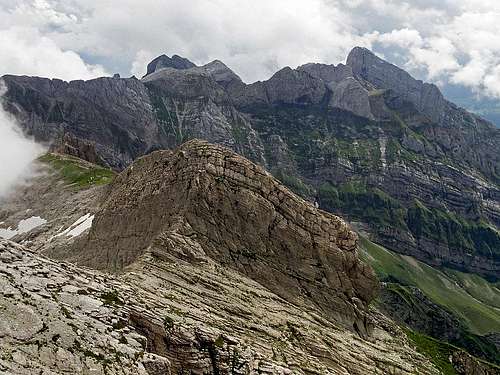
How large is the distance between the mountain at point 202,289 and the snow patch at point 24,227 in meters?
45.8

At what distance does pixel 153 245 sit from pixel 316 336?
2300cm

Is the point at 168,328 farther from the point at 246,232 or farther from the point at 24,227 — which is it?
the point at 24,227

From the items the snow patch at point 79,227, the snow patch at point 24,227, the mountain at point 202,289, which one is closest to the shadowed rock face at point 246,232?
the mountain at point 202,289

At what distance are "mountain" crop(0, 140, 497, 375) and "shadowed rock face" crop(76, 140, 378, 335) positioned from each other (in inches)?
7.7

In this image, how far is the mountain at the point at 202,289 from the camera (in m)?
39.6

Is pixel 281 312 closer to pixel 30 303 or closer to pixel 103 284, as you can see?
pixel 103 284

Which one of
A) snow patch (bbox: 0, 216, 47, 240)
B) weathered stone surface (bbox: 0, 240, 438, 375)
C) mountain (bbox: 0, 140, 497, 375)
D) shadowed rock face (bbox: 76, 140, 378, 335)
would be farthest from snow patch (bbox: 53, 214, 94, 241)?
weathered stone surface (bbox: 0, 240, 438, 375)

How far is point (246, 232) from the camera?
77375 mm

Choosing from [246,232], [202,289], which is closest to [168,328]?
[202,289]

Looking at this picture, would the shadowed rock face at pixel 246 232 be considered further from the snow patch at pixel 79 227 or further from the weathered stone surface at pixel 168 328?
the snow patch at pixel 79 227

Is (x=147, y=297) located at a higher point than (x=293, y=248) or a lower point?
lower

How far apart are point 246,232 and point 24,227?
102052 mm

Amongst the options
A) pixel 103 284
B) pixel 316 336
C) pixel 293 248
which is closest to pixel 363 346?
pixel 316 336

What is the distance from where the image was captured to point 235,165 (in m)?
81.8
